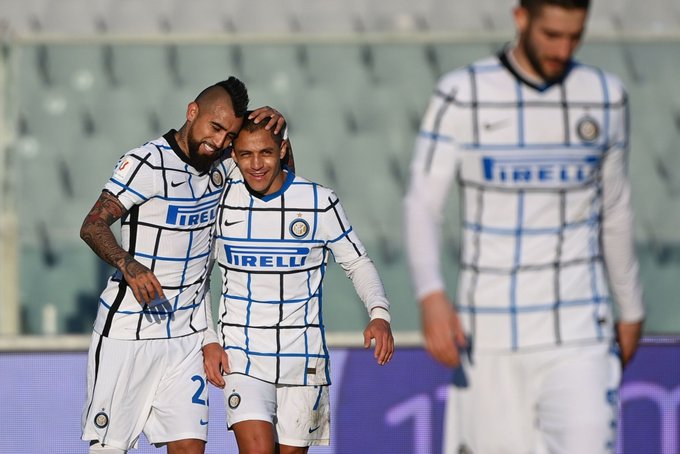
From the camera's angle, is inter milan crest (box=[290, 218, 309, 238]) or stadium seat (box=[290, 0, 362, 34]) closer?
inter milan crest (box=[290, 218, 309, 238])

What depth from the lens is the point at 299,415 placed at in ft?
13.9

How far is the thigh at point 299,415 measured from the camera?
4.23 meters

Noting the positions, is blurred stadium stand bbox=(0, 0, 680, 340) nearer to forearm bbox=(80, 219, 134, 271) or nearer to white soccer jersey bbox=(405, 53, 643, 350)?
forearm bbox=(80, 219, 134, 271)

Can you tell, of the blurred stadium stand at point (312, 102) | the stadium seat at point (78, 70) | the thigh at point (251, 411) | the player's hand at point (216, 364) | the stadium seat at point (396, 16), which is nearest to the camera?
the thigh at point (251, 411)

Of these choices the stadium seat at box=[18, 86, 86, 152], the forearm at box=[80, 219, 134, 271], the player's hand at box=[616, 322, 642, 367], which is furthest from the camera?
the stadium seat at box=[18, 86, 86, 152]

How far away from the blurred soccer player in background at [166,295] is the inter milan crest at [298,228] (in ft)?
0.99

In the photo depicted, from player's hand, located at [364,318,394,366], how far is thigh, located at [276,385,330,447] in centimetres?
44

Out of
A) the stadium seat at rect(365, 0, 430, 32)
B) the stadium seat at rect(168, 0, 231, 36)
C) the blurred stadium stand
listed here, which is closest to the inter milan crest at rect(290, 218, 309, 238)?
the blurred stadium stand

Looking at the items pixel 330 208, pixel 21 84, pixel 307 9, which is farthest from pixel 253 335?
pixel 307 9

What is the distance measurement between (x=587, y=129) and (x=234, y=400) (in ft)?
5.86

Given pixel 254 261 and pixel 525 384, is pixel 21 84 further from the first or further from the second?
pixel 525 384

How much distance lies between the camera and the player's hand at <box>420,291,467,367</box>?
284cm

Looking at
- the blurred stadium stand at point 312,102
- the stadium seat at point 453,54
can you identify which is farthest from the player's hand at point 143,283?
the stadium seat at point 453,54

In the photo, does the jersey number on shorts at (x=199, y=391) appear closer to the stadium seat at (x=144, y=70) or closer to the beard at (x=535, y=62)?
the beard at (x=535, y=62)
